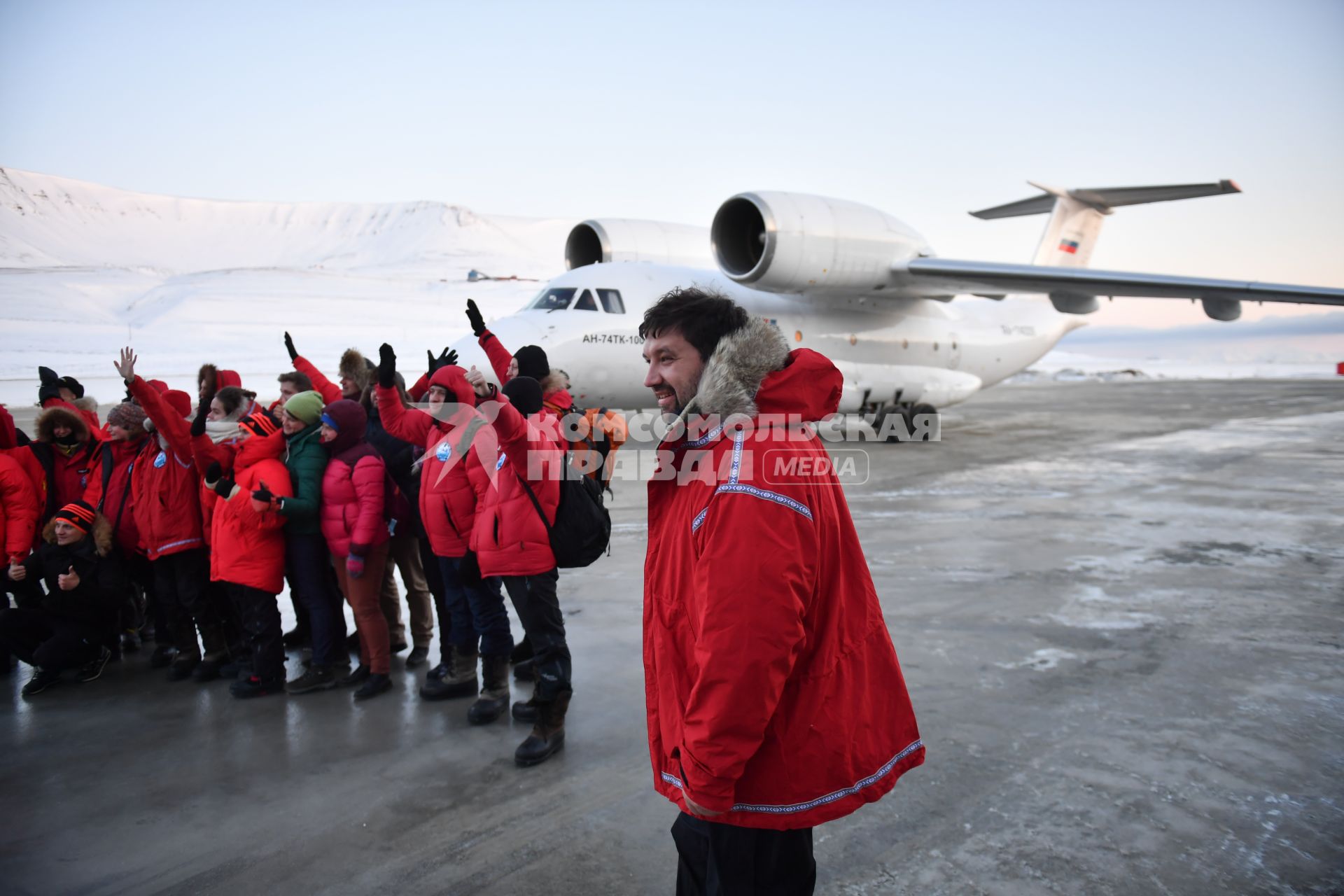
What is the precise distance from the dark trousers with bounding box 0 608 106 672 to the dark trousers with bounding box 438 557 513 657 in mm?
2058

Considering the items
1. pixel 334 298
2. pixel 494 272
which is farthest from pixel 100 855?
pixel 494 272

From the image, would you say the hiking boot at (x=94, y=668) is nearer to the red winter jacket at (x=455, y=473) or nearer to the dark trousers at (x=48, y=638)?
the dark trousers at (x=48, y=638)

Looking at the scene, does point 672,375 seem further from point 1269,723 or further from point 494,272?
point 494,272

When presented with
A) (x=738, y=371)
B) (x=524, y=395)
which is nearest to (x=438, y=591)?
→ (x=524, y=395)

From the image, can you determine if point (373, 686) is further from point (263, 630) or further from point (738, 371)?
point (738, 371)

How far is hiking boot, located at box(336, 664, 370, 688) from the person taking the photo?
404cm

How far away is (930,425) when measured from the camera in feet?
48.9

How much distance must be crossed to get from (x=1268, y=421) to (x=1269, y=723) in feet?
54.4

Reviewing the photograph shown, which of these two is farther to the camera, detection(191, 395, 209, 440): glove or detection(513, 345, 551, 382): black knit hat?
detection(191, 395, 209, 440): glove

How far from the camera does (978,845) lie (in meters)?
2.52

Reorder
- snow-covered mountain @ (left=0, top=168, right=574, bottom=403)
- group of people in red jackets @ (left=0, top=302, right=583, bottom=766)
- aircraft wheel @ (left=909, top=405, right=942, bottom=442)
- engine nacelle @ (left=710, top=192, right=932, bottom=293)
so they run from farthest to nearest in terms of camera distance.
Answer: snow-covered mountain @ (left=0, top=168, right=574, bottom=403) < aircraft wheel @ (left=909, top=405, right=942, bottom=442) < engine nacelle @ (left=710, top=192, right=932, bottom=293) < group of people in red jackets @ (left=0, top=302, right=583, bottom=766)

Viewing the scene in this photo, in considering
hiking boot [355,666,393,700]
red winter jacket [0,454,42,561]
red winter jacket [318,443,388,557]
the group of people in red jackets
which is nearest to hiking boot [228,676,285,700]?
the group of people in red jackets

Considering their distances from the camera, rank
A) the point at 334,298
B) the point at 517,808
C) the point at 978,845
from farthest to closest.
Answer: the point at 334,298
the point at 517,808
the point at 978,845

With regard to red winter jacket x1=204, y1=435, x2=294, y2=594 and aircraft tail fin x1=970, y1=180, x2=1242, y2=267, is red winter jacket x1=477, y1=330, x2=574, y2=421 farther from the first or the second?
aircraft tail fin x1=970, y1=180, x2=1242, y2=267
